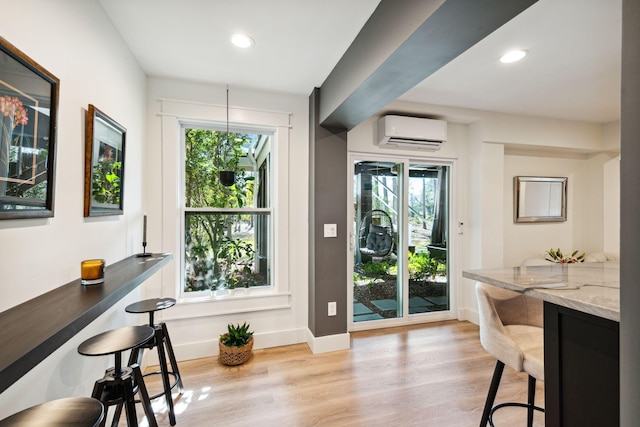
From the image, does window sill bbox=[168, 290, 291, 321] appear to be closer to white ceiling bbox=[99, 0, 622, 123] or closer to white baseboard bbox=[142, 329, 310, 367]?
white baseboard bbox=[142, 329, 310, 367]

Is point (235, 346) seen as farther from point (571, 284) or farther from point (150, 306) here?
point (571, 284)

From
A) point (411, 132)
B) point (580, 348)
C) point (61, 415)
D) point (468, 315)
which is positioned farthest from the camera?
point (468, 315)

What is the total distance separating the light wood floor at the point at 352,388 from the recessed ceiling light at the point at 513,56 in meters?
2.49

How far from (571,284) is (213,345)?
266 centimetres

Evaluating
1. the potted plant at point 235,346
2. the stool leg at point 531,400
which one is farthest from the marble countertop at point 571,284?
the potted plant at point 235,346

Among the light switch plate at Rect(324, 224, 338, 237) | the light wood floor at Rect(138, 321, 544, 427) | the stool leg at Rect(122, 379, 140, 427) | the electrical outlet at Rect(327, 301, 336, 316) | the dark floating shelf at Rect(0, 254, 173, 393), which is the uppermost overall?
the light switch plate at Rect(324, 224, 338, 237)

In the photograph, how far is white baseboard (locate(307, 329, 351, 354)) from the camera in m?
2.75

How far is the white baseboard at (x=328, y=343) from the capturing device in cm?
275

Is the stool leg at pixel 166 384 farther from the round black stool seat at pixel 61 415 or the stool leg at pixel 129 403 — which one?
the round black stool seat at pixel 61 415

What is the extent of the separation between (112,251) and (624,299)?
2.33 metres

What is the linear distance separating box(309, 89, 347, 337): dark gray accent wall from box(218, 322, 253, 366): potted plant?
0.62 metres

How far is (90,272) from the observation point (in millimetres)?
1320

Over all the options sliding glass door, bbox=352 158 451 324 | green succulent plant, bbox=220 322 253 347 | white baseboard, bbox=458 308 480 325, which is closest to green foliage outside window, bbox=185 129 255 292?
green succulent plant, bbox=220 322 253 347

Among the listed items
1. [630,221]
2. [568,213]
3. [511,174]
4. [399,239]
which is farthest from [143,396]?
[568,213]
